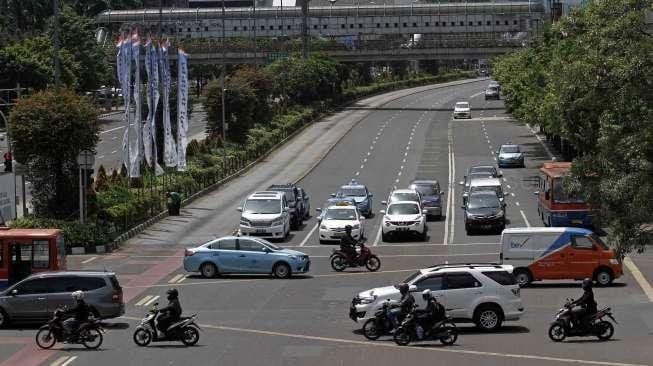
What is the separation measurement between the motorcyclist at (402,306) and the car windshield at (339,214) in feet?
71.0

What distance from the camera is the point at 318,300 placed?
3738 cm

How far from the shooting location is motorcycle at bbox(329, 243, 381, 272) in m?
43.7

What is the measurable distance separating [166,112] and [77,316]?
36991 mm

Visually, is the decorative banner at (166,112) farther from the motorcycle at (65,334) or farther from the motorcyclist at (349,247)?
the motorcycle at (65,334)

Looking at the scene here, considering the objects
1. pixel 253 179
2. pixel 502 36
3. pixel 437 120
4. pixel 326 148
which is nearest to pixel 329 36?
pixel 502 36

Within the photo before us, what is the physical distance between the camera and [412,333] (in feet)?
97.3

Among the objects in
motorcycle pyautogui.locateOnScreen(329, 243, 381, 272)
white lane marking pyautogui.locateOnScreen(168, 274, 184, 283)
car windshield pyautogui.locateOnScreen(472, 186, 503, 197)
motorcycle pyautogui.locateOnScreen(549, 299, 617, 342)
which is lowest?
white lane marking pyautogui.locateOnScreen(168, 274, 184, 283)

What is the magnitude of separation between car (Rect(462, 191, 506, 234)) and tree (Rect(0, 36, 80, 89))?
67.0 m

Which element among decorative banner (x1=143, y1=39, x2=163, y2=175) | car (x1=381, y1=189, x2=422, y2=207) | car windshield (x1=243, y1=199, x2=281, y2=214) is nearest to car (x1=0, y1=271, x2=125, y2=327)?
car windshield (x1=243, y1=199, x2=281, y2=214)

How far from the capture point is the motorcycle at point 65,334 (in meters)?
29.5

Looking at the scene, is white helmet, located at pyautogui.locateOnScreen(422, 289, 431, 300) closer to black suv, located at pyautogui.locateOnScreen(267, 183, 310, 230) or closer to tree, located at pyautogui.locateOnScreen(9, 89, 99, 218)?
tree, located at pyautogui.locateOnScreen(9, 89, 99, 218)

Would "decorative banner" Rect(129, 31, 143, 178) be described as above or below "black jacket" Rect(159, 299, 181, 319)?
above

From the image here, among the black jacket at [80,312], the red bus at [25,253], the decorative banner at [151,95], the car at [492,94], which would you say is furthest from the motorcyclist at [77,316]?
the car at [492,94]

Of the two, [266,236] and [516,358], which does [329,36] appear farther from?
[516,358]
